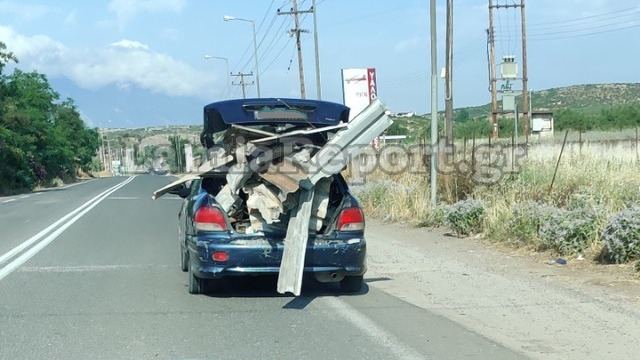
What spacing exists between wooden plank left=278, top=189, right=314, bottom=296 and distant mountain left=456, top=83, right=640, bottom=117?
95651mm

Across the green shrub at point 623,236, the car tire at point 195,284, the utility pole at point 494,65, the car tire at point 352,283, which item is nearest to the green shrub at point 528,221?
the green shrub at point 623,236

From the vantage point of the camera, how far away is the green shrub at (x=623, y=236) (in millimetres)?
10203

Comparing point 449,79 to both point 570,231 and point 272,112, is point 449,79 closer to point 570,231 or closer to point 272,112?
point 570,231

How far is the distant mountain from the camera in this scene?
104125 millimetres

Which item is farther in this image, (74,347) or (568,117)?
(568,117)

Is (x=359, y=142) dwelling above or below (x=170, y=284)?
above

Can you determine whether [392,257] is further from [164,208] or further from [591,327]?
[164,208]

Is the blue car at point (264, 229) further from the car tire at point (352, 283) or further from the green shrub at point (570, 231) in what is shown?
the green shrub at point (570, 231)

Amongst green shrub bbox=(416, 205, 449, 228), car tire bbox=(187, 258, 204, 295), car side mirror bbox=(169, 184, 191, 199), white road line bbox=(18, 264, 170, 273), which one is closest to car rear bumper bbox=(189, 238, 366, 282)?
car tire bbox=(187, 258, 204, 295)

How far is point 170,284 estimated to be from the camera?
10.2 metres

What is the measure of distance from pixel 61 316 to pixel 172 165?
106903 millimetres

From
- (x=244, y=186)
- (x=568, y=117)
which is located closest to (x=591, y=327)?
(x=244, y=186)

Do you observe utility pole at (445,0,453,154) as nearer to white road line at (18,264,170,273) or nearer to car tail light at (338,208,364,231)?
white road line at (18,264,170,273)

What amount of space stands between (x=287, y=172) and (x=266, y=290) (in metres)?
1.70
